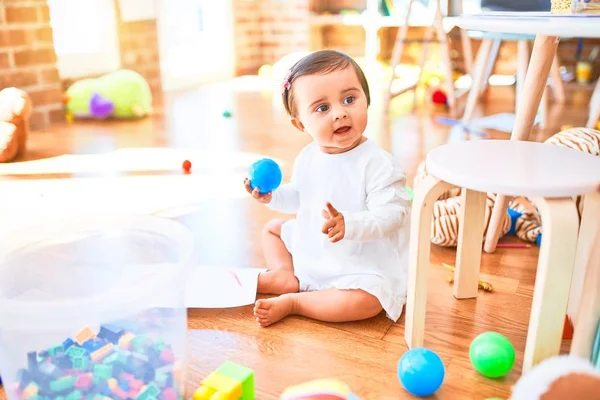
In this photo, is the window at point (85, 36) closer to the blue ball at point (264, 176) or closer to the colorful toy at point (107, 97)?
the colorful toy at point (107, 97)

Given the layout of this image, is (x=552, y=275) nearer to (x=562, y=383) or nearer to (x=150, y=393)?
(x=562, y=383)

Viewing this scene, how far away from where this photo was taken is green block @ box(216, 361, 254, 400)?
2.64 feet

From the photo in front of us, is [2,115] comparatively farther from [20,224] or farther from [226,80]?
[226,80]

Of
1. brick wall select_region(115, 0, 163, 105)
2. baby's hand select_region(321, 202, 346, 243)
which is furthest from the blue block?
brick wall select_region(115, 0, 163, 105)

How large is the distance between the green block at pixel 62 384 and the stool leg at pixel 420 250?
49cm

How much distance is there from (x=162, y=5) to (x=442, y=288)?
266cm

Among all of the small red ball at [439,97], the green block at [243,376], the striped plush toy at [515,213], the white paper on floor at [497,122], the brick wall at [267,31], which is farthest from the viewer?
the brick wall at [267,31]

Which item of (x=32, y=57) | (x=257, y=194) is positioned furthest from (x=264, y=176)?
(x=32, y=57)

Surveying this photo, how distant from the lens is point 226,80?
12.4 feet

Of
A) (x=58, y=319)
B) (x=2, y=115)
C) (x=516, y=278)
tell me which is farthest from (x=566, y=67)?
(x=58, y=319)

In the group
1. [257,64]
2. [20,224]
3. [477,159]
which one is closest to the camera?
[477,159]

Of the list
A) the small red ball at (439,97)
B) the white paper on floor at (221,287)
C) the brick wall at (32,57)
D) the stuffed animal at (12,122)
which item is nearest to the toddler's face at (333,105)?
the white paper on floor at (221,287)

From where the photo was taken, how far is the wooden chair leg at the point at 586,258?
2.61 feet

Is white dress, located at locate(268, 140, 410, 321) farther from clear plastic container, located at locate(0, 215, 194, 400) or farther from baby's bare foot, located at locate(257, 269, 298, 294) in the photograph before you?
clear plastic container, located at locate(0, 215, 194, 400)
